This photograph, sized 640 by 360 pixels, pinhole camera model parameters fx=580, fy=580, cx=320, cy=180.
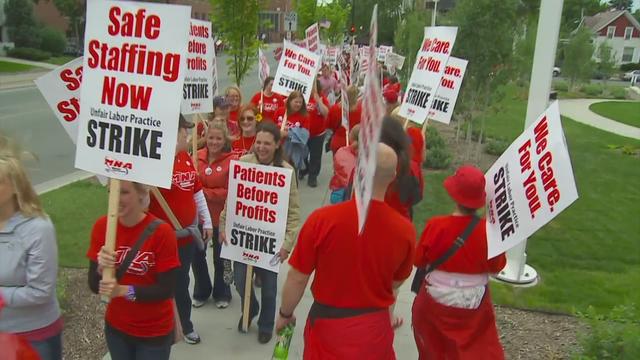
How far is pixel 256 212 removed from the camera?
180 inches

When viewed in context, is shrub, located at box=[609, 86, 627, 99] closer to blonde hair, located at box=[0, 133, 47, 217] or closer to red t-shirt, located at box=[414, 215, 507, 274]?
red t-shirt, located at box=[414, 215, 507, 274]

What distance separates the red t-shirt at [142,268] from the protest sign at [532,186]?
1778 mm

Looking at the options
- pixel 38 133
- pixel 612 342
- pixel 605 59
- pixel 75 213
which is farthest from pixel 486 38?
pixel 605 59

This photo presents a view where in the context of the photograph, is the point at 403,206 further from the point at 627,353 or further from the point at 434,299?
the point at 627,353

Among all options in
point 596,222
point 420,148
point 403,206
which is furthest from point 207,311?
Answer: point 596,222

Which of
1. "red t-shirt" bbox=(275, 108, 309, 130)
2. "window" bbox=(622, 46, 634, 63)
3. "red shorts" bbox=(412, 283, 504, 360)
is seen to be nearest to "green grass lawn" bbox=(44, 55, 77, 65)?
"red t-shirt" bbox=(275, 108, 309, 130)

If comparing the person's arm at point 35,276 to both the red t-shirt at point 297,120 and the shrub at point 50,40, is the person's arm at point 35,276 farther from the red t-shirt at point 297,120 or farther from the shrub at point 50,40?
the shrub at point 50,40

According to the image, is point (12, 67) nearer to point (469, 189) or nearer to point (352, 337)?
point (469, 189)

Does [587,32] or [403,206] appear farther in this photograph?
[587,32]

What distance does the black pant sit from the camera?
9.70 meters

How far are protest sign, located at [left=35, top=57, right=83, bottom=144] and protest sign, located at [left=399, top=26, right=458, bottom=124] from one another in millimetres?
3268

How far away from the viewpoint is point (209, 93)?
6.17m

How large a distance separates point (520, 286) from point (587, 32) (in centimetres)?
3381

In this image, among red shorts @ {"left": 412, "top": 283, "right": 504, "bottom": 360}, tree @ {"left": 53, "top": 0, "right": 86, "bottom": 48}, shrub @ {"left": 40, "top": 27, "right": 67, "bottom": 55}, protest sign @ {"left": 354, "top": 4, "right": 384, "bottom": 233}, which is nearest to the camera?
protest sign @ {"left": 354, "top": 4, "right": 384, "bottom": 233}
